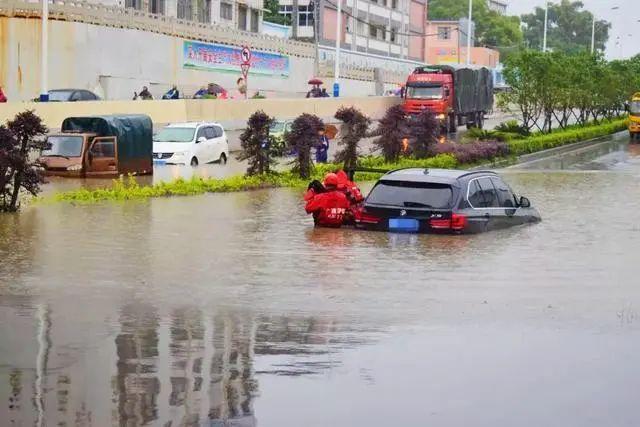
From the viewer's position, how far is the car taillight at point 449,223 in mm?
22562

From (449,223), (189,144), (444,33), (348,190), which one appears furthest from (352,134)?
(444,33)

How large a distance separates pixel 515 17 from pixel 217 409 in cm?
17499

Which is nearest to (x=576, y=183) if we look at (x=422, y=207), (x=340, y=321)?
(x=422, y=207)

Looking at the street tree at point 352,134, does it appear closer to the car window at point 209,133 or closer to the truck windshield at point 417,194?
the car window at point 209,133

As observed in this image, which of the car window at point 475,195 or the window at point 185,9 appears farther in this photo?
the window at point 185,9

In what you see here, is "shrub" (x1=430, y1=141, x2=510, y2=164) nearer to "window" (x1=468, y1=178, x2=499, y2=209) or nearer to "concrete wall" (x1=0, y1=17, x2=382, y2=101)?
"concrete wall" (x1=0, y1=17, x2=382, y2=101)

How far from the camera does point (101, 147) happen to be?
36.8 m

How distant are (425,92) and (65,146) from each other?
31666mm

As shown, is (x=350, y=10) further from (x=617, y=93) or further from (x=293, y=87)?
(x=617, y=93)

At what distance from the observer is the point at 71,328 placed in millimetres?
13102

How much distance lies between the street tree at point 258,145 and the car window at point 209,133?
7260 mm

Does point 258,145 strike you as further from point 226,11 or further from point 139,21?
point 226,11

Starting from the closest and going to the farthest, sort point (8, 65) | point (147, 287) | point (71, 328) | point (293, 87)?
point (71, 328) → point (147, 287) → point (8, 65) → point (293, 87)

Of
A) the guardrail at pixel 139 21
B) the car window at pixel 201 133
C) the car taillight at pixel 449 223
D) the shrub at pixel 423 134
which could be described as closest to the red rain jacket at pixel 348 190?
the car taillight at pixel 449 223
